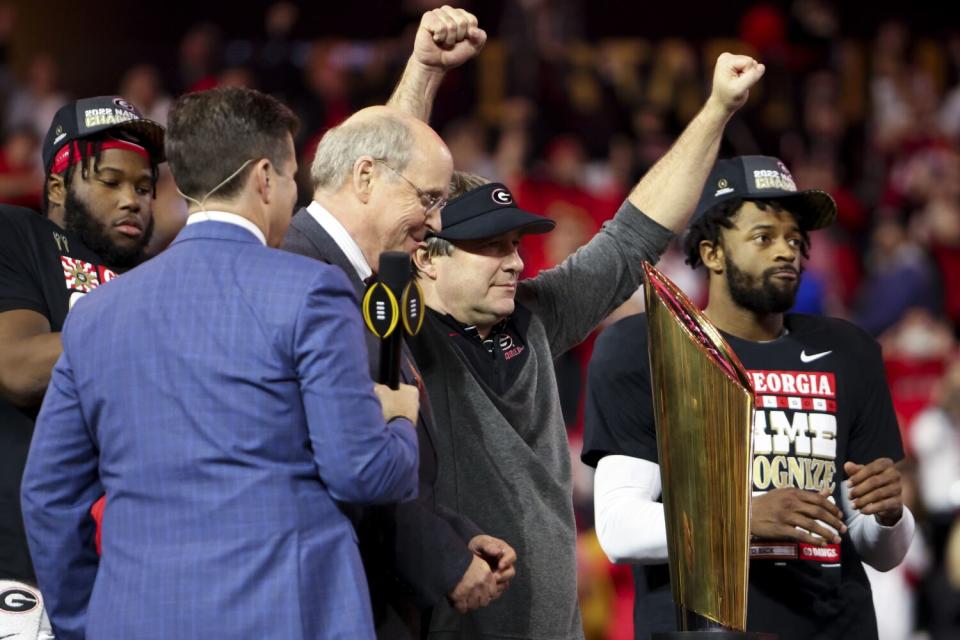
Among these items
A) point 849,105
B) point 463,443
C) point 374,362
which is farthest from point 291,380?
point 849,105

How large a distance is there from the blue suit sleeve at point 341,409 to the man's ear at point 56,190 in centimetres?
124

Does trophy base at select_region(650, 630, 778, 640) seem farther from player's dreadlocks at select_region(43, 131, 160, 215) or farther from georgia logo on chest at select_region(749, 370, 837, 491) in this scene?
player's dreadlocks at select_region(43, 131, 160, 215)

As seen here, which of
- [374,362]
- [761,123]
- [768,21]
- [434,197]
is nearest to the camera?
[374,362]

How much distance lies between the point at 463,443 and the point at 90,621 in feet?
3.04

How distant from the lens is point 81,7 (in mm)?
10828

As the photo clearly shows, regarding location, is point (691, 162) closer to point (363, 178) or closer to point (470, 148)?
point (363, 178)

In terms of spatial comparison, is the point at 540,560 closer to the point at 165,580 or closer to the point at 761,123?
the point at 165,580

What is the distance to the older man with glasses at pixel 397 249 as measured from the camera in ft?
8.60

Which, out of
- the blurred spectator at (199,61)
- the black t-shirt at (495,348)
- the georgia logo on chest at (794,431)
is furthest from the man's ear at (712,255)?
the blurred spectator at (199,61)

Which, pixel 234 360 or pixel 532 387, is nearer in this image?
pixel 234 360

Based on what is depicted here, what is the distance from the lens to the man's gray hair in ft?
9.34

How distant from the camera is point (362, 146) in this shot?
9.36 ft

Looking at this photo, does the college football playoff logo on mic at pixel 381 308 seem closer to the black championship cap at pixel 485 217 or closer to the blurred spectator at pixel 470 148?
the black championship cap at pixel 485 217

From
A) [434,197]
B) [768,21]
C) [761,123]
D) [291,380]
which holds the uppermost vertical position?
[768,21]
